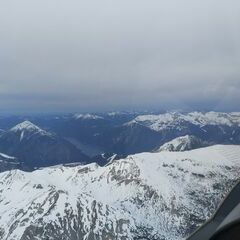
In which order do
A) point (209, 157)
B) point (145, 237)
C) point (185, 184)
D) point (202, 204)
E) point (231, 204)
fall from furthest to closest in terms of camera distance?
point (209, 157)
point (185, 184)
point (202, 204)
point (145, 237)
point (231, 204)

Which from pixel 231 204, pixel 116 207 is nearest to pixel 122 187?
pixel 116 207

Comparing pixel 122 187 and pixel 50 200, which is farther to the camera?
pixel 122 187

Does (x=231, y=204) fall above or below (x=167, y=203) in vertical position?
above

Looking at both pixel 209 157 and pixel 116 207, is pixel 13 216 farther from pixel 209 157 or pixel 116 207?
pixel 209 157

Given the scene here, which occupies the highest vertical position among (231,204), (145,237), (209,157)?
(231,204)

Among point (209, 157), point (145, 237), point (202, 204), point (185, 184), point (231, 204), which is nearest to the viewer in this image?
point (231, 204)

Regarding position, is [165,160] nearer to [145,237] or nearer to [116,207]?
[116,207]
